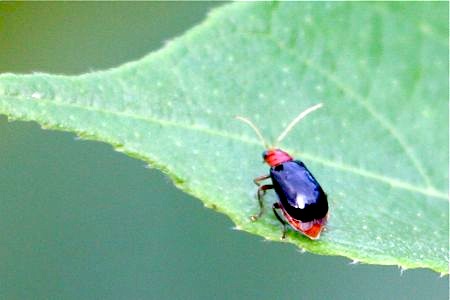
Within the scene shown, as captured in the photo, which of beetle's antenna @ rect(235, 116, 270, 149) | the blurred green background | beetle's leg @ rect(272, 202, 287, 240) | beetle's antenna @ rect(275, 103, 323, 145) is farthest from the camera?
the blurred green background

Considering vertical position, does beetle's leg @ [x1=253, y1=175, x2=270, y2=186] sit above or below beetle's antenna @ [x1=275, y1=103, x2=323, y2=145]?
below

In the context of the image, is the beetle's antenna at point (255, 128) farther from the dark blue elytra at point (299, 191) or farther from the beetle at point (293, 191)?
the dark blue elytra at point (299, 191)

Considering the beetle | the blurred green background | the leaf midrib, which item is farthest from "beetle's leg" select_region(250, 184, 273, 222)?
→ the blurred green background

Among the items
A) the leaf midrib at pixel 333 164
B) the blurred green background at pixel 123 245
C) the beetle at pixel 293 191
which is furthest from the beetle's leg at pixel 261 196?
the blurred green background at pixel 123 245

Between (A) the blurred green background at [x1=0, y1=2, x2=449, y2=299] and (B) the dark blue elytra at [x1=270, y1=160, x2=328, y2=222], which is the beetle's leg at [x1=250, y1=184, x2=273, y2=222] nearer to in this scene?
(B) the dark blue elytra at [x1=270, y1=160, x2=328, y2=222]

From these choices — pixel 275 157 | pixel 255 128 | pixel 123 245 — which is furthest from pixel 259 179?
pixel 123 245

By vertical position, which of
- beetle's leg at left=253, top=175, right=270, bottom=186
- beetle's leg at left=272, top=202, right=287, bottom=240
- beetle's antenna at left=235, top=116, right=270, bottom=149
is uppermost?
beetle's antenna at left=235, top=116, right=270, bottom=149

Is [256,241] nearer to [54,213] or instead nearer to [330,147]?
[54,213]
